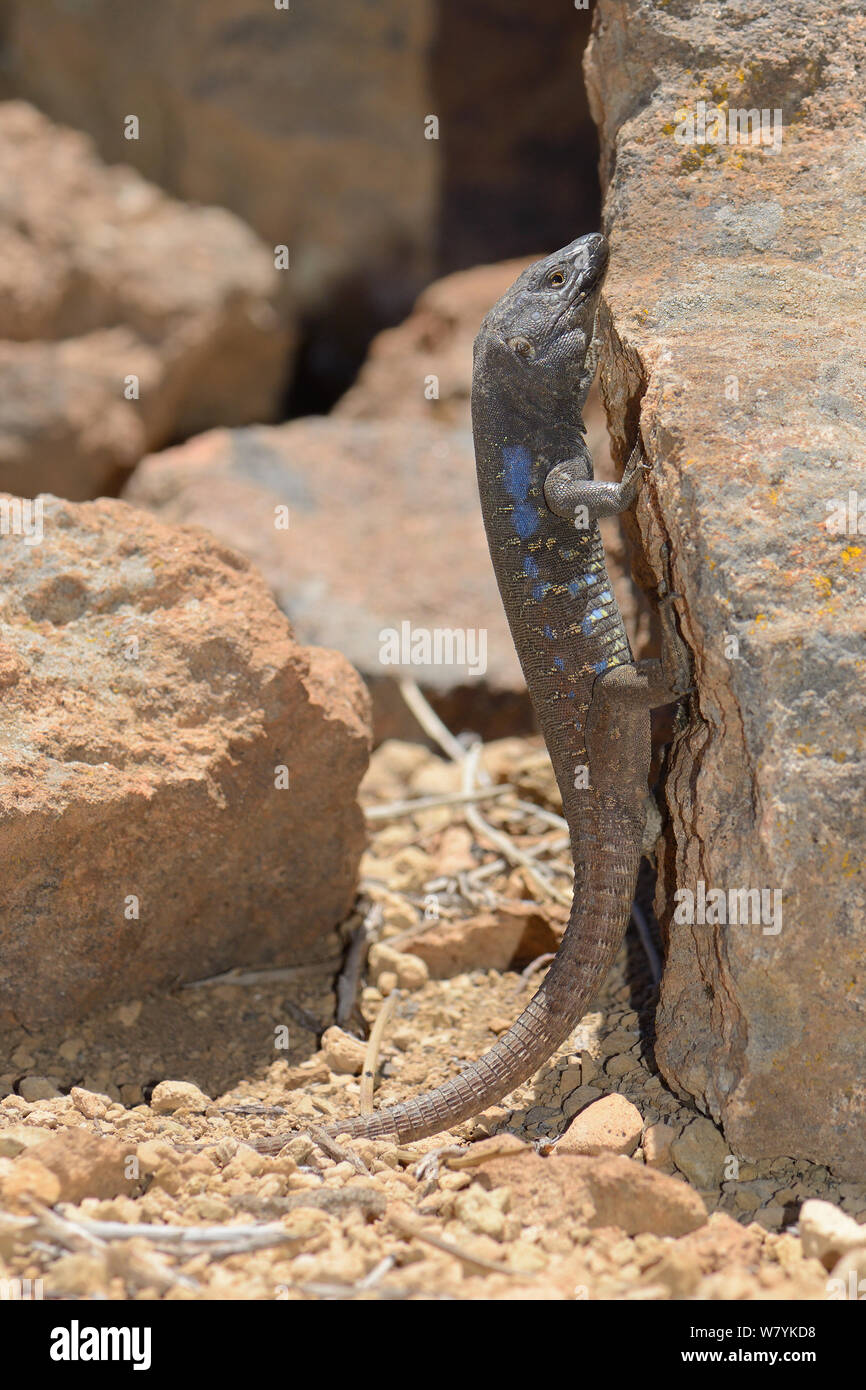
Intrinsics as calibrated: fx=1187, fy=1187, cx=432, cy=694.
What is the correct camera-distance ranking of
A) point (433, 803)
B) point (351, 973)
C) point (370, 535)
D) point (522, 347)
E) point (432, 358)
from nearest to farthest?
point (522, 347) < point (351, 973) < point (433, 803) < point (370, 535) < point (432, 358)

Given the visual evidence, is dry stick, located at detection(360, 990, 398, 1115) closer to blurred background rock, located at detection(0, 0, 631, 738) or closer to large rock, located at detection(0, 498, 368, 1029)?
large rock, located at detection(0, 498, 368, 1029)

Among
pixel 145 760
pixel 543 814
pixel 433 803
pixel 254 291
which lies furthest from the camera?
pixel 254 291

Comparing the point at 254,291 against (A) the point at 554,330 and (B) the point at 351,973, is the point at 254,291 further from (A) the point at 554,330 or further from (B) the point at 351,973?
(B) the point at 351,973

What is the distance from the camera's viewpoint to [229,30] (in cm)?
949

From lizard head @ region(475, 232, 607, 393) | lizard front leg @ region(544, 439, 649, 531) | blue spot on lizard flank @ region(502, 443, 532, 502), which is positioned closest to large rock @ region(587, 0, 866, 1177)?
lizard front leg @ region(544, 439, 649, 531)

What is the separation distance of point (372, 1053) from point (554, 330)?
272 centimetres

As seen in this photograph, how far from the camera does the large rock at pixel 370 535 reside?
7184 millimetres

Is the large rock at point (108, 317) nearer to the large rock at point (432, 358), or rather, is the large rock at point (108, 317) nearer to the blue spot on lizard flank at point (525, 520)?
the large rock at point (432, 358)

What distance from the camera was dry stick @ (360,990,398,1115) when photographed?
4.13 metres

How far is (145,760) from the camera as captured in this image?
4.16m

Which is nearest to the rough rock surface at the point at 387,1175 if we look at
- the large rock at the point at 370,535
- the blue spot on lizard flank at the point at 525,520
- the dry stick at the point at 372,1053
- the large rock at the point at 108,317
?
the dry stick at the point at 372,1053

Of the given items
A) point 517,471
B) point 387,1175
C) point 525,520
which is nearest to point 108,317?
point 517,471
